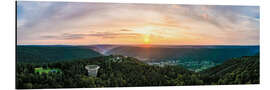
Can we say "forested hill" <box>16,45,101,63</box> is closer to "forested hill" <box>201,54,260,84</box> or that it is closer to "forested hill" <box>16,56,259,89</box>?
"forested hill" <box>16,56,259,89</box>

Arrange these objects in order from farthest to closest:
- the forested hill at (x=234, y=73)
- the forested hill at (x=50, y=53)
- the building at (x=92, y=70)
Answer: the forested hill at (x=234, y=73) → the building at (x=92, y=70) → the forested hill at (x=50, y=53)

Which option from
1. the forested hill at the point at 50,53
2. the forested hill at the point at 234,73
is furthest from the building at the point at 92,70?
the forested hill at the point at 234,73

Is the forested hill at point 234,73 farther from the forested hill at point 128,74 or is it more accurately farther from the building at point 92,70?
the building at point 92,70

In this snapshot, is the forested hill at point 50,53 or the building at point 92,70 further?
the building at point 92,70

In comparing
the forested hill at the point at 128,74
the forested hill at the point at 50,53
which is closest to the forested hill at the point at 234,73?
the forested hill at the point at 128,74

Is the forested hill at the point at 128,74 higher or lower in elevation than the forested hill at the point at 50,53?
lower

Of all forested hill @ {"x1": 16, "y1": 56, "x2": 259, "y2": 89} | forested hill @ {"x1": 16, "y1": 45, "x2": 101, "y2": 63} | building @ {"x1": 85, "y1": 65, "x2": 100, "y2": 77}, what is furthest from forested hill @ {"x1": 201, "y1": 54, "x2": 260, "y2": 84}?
forested hill @ {"x1": 16, "y1": 45, "x2": 101, "y2": 63}

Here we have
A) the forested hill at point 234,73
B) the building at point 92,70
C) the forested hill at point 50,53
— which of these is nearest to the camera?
the forested hill at point 50,53
